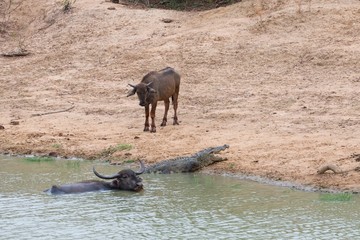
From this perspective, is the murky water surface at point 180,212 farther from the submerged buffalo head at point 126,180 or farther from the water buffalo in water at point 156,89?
the water buffalo in water at point 156,89

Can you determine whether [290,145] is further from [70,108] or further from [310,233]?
[70,108]

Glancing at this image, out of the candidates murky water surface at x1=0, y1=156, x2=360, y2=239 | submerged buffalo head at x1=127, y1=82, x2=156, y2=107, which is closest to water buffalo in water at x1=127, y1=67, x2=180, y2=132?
submerged buffalo head at x1=127, y1=82, x2=156, y2=107

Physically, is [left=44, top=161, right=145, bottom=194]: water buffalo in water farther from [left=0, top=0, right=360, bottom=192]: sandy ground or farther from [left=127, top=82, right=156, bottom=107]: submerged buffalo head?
[left=127, top=82, right=156, bottom=107]: submerged buffalo head

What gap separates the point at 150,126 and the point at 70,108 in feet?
8.55

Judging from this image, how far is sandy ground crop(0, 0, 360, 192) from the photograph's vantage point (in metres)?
15.0

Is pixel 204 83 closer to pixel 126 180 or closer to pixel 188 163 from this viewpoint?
pixel 188 163

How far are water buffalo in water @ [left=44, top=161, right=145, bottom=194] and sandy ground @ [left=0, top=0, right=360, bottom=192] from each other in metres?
1.65

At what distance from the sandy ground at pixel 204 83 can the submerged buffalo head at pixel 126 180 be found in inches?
63.7

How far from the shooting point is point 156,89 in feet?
56.3

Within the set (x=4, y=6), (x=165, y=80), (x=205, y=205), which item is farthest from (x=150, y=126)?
(x=4, y=6)

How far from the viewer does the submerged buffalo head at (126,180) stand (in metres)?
12.9

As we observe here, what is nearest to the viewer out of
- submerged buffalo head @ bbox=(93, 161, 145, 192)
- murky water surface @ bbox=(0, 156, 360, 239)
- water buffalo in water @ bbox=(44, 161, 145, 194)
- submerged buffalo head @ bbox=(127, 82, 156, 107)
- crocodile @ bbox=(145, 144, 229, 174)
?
murky water surface @ bbox=(0, 156, 360, 239)

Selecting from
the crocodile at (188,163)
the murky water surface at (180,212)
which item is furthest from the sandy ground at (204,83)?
the murky water surface at (180,212)

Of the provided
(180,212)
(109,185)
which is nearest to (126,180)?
(109,185)
